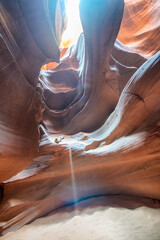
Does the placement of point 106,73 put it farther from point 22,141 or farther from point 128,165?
point 22,141

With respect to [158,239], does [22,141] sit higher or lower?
higher

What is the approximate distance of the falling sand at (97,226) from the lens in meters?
1.39

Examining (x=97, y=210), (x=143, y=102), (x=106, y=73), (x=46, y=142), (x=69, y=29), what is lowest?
(x=97, y=210)

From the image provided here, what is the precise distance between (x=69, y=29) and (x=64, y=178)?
15.5 m

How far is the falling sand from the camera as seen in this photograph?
139 centimetres

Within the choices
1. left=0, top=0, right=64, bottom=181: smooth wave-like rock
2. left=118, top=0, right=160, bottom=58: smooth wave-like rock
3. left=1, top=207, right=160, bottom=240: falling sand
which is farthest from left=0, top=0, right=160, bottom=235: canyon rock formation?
left=118, top=0, right=160, bottom=58: smooth wave-like rock

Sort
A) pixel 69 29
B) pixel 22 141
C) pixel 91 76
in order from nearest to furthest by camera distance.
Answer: pixel 22 141, pixel 91 76, pixel 69 29

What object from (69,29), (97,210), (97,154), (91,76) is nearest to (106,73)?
(91,76)

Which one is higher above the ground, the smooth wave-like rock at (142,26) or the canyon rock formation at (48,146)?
the smooth wave-like rock at (142,26)

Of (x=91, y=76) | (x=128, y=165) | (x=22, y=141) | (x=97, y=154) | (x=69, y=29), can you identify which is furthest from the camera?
(x=69, y=29)

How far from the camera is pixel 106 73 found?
402cm

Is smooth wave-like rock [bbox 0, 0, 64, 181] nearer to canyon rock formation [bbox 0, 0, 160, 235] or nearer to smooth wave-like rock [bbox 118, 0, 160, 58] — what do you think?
canyon rock formation [bbox 0, 0, 160, 235]

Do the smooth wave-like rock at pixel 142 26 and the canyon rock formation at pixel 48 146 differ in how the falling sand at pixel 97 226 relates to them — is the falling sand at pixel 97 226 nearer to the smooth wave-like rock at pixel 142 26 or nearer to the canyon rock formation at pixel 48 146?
the canyon rock formation at pixel 48 146

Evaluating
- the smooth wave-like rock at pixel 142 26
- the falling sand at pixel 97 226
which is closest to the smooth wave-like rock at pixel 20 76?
the falling sand at pixel 97 226
